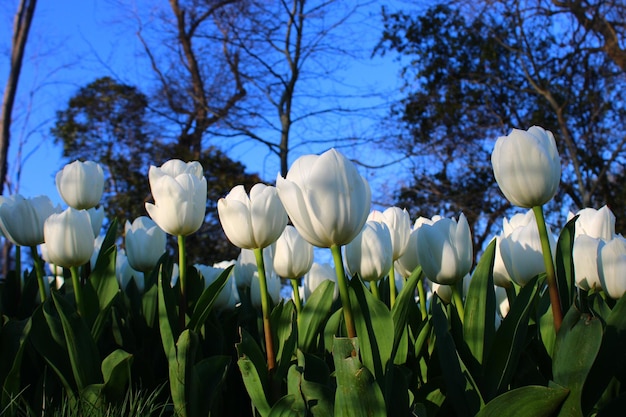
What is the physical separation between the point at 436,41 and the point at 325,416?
12456mm

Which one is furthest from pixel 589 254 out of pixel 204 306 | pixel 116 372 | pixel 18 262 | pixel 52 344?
pixel 18 262

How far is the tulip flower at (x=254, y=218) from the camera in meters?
1.08

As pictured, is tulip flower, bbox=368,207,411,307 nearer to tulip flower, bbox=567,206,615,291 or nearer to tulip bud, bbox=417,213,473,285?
tulip bud, bbox=417,213,473,285

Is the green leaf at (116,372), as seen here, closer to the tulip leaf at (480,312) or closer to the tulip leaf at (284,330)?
the tulip leaf at (284,330)

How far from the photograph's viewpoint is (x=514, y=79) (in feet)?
39.4

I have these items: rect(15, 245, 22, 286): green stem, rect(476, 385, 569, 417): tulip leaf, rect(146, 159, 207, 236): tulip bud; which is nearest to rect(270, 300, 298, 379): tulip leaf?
rect(146, 159, 207, 236): tulip bud

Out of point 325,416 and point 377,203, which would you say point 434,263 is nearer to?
point 325,416

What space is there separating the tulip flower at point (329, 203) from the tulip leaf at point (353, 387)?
0.09m

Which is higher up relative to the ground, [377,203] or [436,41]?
[436,41]

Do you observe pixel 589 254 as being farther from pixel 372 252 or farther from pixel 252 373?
pixel 252 373

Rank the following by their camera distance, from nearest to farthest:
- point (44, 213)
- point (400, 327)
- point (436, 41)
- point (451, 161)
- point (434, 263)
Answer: point (400, 327)
point (434, 263)
point (44, 213)
point (451, 161)
point (436, 41)

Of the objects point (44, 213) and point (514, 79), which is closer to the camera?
point (44, 213)

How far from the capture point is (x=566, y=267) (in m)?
0.99

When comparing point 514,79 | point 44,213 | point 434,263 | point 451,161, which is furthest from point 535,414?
point 514,79
